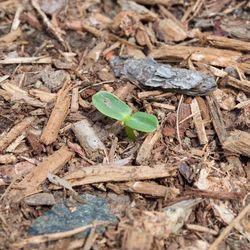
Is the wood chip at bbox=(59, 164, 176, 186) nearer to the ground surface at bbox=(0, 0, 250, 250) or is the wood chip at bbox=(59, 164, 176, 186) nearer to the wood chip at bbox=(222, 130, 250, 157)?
the ground surface at bbox=(0, 0, 250, 250)

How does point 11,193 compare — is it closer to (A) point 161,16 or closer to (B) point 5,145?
(B) point 5,145

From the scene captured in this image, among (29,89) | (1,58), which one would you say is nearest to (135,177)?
(29,89)

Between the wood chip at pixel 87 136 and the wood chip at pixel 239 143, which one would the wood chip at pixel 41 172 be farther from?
the wood chip at pixel 239 143

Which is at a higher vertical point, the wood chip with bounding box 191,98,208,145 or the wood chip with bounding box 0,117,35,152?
the wood chip with bounding box 191,98,208,145

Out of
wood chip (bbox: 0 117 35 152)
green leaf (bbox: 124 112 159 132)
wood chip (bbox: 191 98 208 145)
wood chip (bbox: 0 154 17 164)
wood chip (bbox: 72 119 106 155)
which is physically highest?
green leaf (bbox: 124 112 159 132)

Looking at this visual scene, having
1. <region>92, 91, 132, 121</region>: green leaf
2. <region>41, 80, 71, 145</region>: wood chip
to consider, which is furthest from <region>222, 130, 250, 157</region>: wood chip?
<region>41, 80, 71, 145</region>: wood chip

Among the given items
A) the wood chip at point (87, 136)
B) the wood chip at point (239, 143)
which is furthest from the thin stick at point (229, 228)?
the wood chip at point (87, 136)

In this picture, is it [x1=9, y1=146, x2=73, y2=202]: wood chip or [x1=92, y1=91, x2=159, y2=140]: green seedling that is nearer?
[x1=9, y1=146, x2=73, y2=202]: wood chip

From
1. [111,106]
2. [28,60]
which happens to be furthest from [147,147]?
[28,60]
